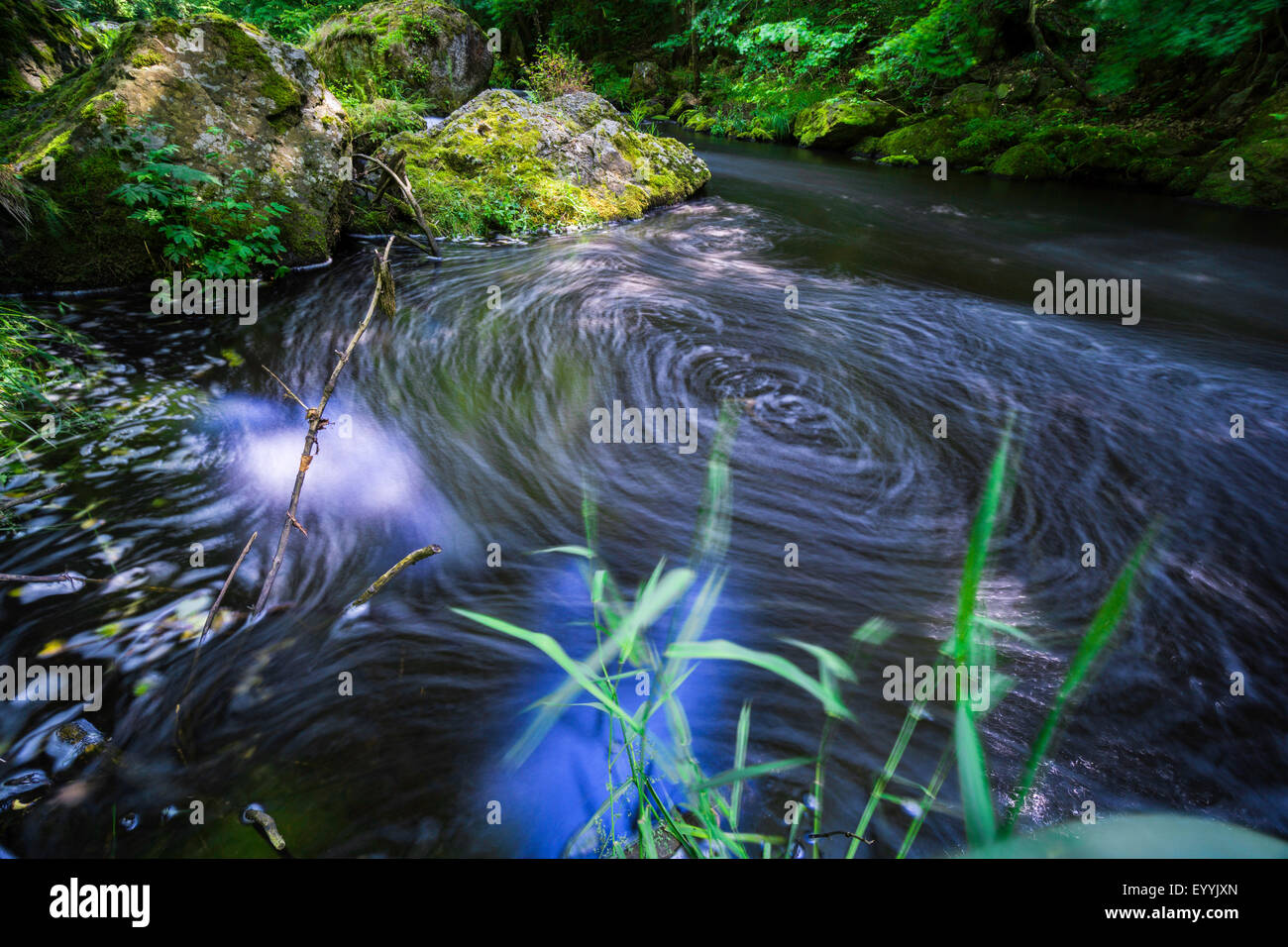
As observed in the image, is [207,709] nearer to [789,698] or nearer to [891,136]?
[789,698]

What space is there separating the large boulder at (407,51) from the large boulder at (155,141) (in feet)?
25.5

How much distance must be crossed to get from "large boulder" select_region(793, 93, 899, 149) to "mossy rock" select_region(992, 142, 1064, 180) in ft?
12.9

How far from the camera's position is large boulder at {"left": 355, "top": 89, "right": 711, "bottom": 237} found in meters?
6.79

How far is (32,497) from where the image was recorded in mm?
2293

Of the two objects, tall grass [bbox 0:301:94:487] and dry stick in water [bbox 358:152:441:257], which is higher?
dry stick in water [bbox 358:152:441:257]

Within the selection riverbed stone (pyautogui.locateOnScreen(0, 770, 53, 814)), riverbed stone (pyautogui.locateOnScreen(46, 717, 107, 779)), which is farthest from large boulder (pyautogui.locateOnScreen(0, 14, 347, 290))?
riverbed stone (pyautogui.locateOnScreen(0, 770, 53, 814))

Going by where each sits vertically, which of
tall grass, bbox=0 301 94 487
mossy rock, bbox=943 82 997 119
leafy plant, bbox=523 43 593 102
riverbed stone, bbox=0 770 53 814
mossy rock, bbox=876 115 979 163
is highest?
leafy plant, bbox=523 43 593 102

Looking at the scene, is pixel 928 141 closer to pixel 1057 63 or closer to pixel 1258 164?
pixel 1057 63

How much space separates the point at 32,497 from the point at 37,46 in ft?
25.3

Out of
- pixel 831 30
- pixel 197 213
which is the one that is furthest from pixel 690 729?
pixel 831 30

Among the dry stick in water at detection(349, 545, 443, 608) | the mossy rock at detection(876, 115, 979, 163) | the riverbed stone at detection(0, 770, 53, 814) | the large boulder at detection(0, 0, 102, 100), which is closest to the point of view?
the riverbed stone at detection(0, 770, 53, 814)

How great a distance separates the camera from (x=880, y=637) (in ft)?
6.24

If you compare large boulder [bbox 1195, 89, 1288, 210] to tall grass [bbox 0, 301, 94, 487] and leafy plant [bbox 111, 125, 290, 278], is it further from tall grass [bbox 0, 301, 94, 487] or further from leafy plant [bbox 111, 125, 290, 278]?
tall grass [bbox 0, 301, 94, 487]

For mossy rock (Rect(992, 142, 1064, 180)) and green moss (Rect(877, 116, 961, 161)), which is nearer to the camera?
mossy rock (Rect(992, 142, 1064, 180))
